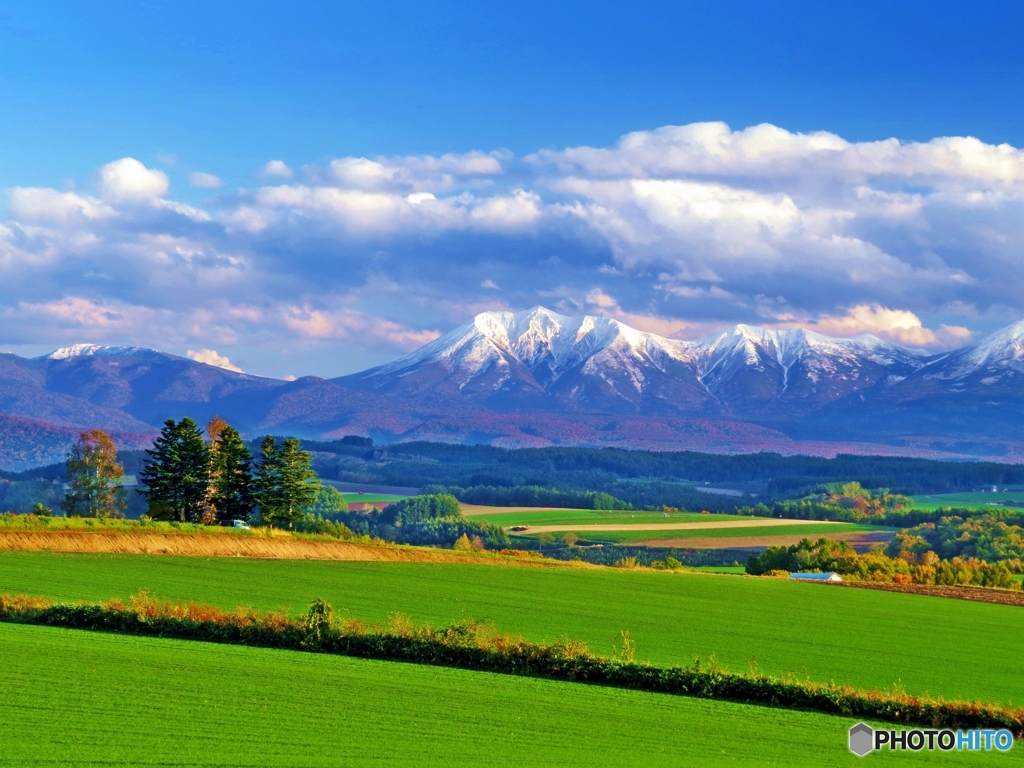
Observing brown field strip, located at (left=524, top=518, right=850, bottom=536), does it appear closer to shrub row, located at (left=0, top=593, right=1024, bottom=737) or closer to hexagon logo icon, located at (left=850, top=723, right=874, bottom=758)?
shrub row, located at (left=0, top=593, right=1024, bottom=737)

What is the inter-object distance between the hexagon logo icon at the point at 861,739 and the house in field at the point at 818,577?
52913 mm

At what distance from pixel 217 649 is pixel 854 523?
135m

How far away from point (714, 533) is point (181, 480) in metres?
69.9

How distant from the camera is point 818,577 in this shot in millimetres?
83375

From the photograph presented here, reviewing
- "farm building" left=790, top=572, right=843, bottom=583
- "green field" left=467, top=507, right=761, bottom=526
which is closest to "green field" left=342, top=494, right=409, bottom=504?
"green field" left=467, top=507, right=761, bottom=526

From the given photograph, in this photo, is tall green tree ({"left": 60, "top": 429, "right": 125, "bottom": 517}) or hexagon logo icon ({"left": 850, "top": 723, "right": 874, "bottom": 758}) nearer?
hexagon logo icon ({"left": 850, "top": 723, "right": 874, "bottom": 758})

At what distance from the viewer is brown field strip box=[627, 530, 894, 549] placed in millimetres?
121812

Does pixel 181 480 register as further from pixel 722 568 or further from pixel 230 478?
pixel 722 568

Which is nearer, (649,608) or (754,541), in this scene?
(649,608)

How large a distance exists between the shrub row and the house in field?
48588mm

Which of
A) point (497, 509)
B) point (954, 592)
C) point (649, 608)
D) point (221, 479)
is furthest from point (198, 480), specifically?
point (497, 509)

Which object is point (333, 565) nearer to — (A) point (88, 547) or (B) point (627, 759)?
(A) point (88, 547)

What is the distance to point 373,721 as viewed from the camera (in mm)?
24219

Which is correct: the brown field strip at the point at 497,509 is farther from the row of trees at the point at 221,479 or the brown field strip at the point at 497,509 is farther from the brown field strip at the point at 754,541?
the row of trees at the point at 221,479
